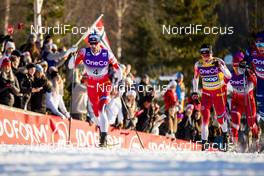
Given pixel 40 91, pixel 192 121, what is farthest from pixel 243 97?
pixel 40 91

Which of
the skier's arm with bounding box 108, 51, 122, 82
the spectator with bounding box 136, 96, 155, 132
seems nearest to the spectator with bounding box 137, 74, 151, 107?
the spectator with bounding box 136, 96, 155, 132

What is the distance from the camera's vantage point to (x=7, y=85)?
17.0 m

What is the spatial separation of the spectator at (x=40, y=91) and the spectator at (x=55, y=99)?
0.36 meters

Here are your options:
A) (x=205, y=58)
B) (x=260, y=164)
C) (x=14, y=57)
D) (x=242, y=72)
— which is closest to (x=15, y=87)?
(x=14, y=57)

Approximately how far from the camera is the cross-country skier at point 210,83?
59.9 ft

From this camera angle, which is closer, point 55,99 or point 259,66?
point 55,99

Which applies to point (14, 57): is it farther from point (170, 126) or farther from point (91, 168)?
point (91, 168)

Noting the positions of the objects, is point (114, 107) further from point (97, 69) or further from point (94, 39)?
point (94, 39)

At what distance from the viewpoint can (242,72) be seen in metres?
19.7

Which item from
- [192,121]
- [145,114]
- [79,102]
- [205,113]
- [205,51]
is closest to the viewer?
[205,51]

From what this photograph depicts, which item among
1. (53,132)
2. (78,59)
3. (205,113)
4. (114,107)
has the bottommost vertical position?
(53,132)

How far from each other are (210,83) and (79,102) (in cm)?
336

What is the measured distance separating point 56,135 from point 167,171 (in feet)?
26.7

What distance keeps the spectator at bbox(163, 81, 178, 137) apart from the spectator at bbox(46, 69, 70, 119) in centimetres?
407
